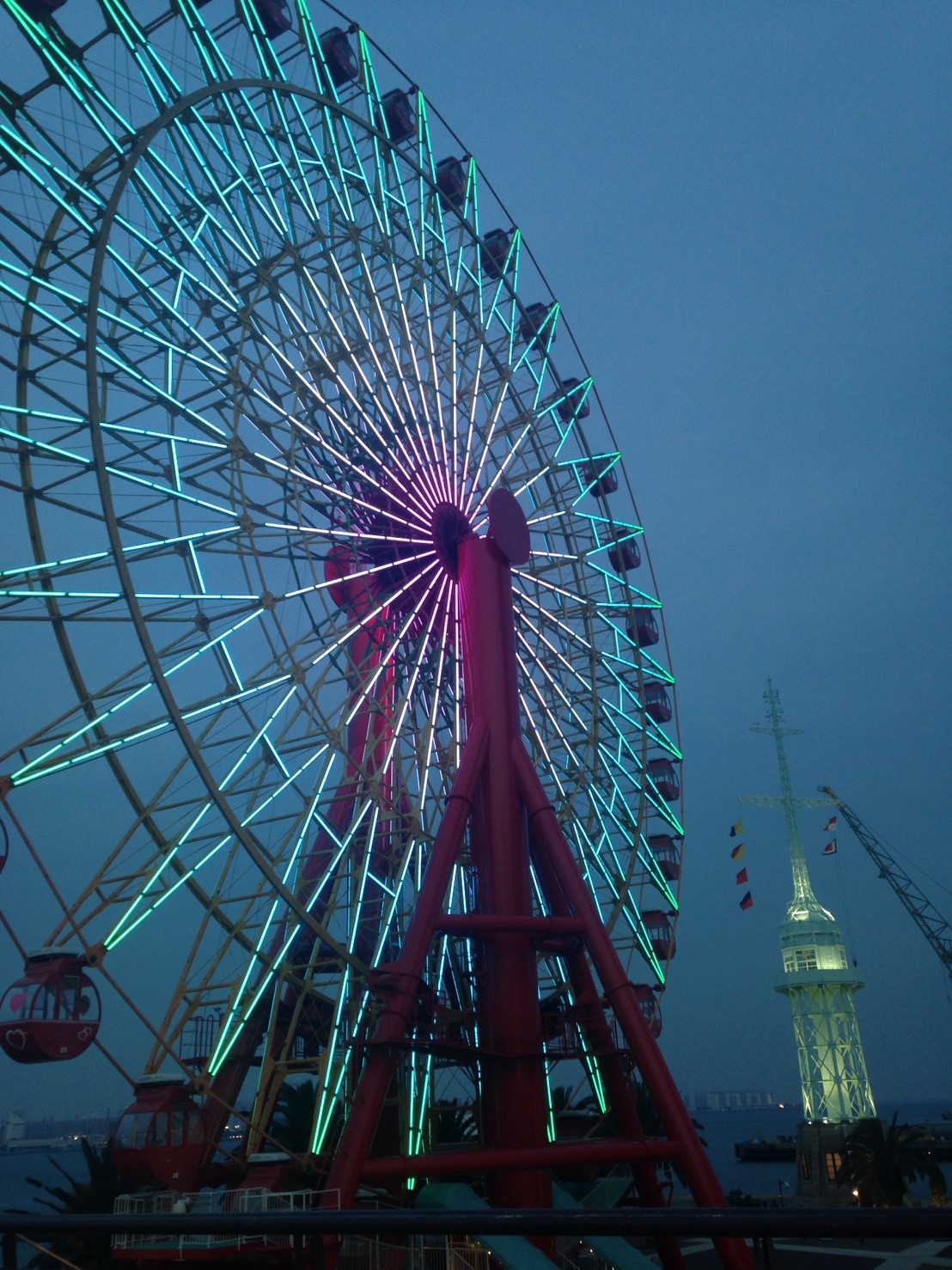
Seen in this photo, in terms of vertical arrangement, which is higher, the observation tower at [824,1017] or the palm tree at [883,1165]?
the observation tower at [824,1017]

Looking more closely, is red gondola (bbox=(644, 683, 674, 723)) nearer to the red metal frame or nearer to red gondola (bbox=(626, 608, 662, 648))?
red gondola (bbox=(626, 608, 662, 648))

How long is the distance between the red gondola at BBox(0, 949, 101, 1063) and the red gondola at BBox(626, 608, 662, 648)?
20.0m

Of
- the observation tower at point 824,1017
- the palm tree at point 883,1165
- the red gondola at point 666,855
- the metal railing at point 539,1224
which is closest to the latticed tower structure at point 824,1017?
the observation tower at point 824,1017

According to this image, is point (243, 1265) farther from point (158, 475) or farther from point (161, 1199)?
point (158, 475)

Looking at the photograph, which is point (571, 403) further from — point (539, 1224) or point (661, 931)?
point (539, 1224)

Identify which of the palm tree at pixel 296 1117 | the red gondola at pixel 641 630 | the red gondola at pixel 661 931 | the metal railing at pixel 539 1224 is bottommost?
the metal railing at pixel 539 1224

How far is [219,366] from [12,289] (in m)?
4.10

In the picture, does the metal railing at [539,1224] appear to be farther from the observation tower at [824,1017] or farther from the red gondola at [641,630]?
the observation tower at [824,1017]

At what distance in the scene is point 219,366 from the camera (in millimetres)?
20109

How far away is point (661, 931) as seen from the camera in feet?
98.2

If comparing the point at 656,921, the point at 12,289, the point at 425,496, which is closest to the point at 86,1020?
the point at 12,289

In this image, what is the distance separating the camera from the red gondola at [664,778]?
31344mm

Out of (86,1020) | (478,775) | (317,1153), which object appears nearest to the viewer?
(86,1020)

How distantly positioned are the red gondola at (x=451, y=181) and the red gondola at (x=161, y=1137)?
21.8 meters
